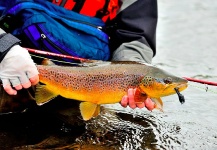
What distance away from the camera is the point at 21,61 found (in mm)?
3553

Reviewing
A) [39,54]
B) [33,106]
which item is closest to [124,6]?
[39,54]

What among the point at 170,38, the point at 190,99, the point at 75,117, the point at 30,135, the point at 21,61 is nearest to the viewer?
the point at 21,61

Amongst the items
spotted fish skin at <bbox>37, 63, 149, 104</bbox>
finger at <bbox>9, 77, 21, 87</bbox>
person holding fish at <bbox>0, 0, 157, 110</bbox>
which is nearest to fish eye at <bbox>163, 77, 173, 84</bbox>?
spotted fish skin at <bbox>37, 63, 149, 104</bbox>

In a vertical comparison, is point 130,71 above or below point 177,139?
above

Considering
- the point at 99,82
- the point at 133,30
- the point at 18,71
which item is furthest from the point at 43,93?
the point at 133,30

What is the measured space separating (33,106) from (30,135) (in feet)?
1.65

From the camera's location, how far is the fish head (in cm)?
355

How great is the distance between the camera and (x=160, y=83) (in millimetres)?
3572

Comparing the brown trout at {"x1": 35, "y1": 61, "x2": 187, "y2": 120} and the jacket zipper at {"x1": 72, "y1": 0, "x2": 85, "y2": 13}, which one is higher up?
the jacket zipper at {"x1": 72, "y1": 0, "x2": 85, "y2": 13}

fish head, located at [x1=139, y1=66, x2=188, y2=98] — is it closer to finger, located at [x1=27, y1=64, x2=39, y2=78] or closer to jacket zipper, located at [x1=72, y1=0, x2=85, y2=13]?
finger, located at [x1=27, y1=64, x2=39, y2=78]

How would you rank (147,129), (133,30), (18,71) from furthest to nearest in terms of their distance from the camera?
(133,30) < (147,129) < (18,71)

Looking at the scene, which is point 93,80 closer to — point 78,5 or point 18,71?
point 18,71

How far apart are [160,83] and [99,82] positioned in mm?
462

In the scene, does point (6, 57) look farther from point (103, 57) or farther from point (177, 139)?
point (177, 139)
